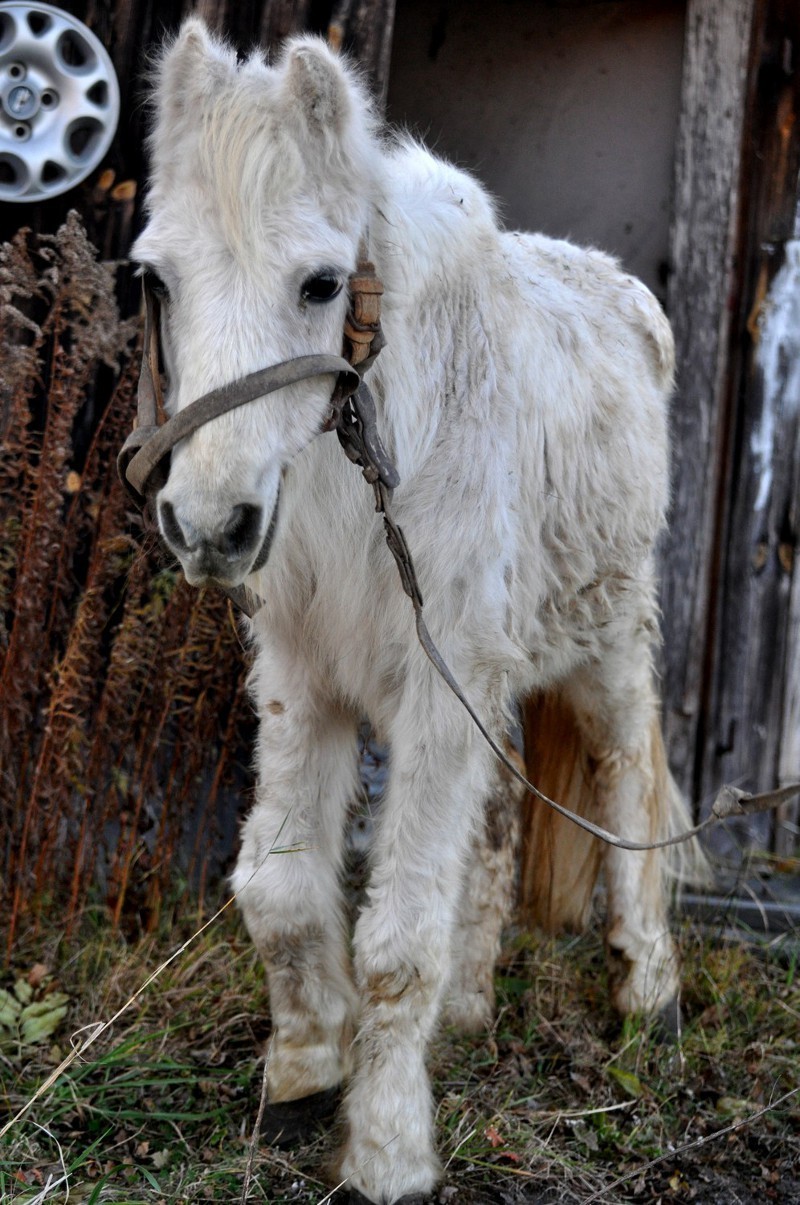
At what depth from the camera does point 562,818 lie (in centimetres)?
373

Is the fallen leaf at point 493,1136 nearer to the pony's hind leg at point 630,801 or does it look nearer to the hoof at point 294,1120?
the hoof at point 294,1120

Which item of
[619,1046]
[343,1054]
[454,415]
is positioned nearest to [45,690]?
[343,1054]

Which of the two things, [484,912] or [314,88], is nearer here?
[314,88]

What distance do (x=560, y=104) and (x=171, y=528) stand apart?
379cm

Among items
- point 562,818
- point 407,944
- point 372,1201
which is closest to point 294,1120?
point 372,1201

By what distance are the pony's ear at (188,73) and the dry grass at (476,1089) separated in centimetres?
209

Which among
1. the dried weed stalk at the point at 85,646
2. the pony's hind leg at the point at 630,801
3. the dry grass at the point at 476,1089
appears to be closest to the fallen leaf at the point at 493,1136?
the dry grass at the point at 476,1089

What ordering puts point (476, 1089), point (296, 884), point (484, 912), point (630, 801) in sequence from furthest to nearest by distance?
1. point (630, 801)
2. point (484, 912)
3. point (476, 1089)
4. point (296, 884)

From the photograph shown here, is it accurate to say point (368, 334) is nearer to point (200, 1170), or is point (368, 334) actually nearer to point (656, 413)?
point (656, 413)

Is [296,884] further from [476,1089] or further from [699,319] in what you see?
[699,319]

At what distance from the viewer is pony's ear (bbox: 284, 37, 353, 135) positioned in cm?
207

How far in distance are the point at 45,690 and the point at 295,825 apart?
50.6 inches

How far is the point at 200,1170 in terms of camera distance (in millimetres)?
2549

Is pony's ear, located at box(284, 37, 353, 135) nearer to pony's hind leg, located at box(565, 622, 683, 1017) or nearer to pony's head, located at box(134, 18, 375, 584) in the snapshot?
pony's head, located at box(134, 18, 375, 584)
